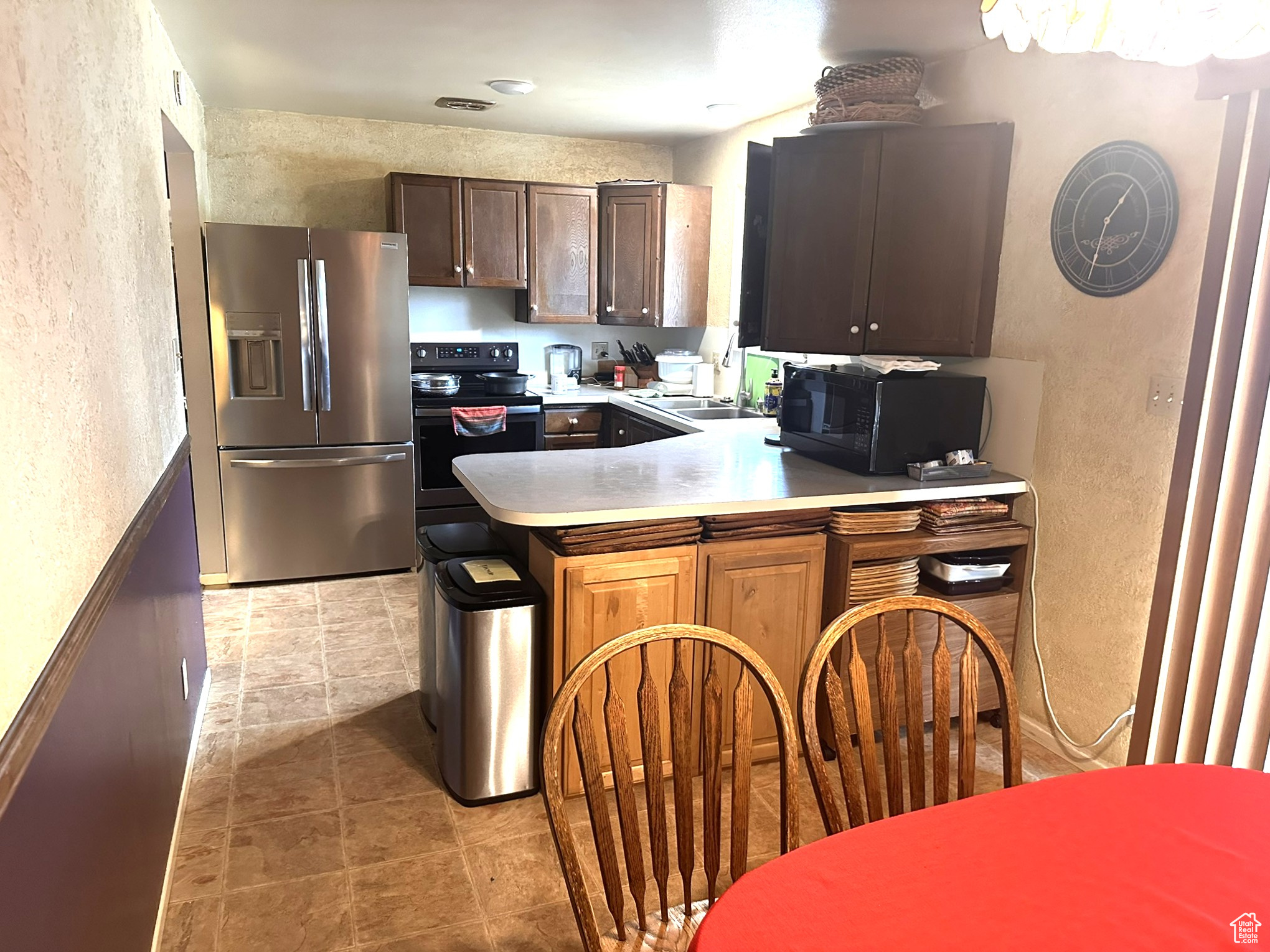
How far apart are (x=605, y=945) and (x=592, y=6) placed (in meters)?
2.62

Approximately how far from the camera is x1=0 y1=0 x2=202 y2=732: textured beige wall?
118 cm

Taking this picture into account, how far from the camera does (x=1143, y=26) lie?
3.32 ft

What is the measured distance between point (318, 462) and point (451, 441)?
703mm

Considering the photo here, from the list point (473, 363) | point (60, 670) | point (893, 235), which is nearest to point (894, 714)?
point (60, 670)

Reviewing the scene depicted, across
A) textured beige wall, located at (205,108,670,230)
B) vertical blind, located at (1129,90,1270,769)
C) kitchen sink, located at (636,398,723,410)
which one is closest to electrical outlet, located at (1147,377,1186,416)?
vertical blind, located at (1129,90,1270,769)

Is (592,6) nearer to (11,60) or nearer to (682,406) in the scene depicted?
(11,60)

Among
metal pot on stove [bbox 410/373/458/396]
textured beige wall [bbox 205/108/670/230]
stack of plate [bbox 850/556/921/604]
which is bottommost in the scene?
stack of plate [bbox 850/556/921/604]

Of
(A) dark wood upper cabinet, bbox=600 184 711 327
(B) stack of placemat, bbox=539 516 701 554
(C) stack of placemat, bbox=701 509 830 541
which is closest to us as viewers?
(B) stack of placemat, bbox=539 516 701 554

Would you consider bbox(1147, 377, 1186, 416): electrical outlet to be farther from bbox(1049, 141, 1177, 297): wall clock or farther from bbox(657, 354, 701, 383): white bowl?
bbox(657, 354, 701, 383): white bowl

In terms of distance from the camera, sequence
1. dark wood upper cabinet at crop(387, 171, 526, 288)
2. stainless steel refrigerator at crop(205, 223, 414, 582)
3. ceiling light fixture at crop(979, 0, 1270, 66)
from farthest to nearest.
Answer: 1. dark wood upper cabinet at crop(387, 171, 526, 288)
2. stainless steel refrigerator at crop(205, 223, 414, 582)
3. ceiling light fixture at crop(979, 0, 1270, 66)

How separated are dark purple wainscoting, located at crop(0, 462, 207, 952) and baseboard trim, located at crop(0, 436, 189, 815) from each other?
23 millimetres

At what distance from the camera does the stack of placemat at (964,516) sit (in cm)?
273

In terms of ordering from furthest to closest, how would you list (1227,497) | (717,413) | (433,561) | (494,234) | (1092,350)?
(494,234)
(717,413)
(433,561)
(1092,350)
(1227,497)

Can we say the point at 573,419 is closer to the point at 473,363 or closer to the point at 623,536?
the point at 473,363
